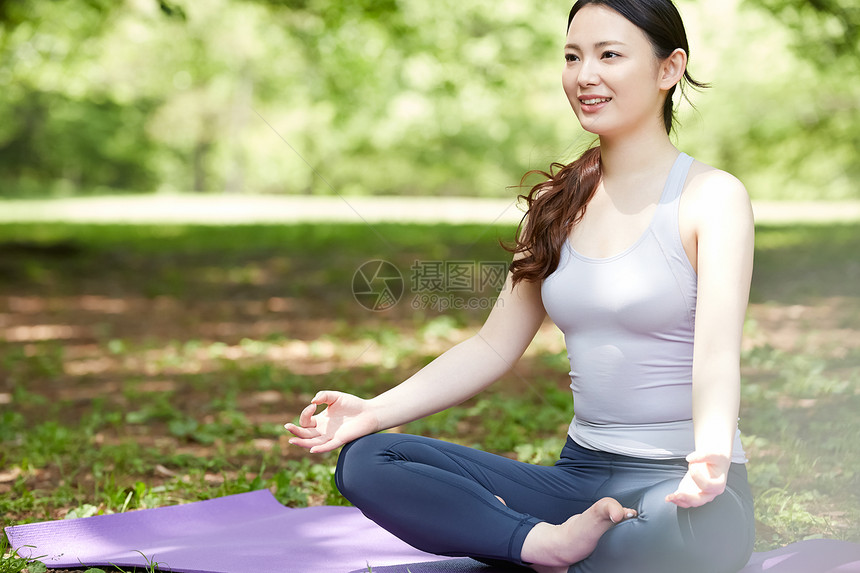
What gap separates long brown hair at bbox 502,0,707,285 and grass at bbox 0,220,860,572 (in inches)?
38.9

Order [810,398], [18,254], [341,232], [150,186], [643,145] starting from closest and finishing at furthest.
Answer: [643,145]
[810,398]
[18,254]
[341,232]
[150,186]

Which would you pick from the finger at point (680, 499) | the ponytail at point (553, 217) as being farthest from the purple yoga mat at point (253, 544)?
the ponytail at point (553, 217)

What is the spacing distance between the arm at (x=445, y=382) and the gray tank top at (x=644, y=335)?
0.75 ft

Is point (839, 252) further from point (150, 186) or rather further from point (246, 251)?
point (150, 186)

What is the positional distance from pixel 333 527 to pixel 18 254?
8.71 m

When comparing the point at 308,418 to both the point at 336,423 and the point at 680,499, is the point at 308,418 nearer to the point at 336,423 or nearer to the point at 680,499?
the point at 336,423

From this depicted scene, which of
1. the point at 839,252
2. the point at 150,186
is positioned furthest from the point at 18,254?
the point at 150,186

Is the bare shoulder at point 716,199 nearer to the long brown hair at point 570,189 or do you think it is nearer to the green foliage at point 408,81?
the long brown hair at point 570,189

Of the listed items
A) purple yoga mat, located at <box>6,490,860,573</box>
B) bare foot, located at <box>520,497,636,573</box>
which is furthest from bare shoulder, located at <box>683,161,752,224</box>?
purple yoga mat, located at <box>6,490,860,573</box>

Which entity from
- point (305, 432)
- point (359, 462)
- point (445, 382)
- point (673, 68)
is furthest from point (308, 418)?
point (673, 68)

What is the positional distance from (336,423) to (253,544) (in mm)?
600

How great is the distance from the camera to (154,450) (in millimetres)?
3355

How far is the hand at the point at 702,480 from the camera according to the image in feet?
4.78

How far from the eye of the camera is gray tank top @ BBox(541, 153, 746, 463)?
1679 millimetres
